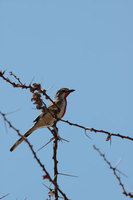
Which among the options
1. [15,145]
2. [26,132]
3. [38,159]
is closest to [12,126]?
[38,159]

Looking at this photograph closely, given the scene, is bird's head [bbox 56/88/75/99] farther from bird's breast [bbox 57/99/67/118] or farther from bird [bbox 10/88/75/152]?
bird's breast [bbox 57/99/67/118]

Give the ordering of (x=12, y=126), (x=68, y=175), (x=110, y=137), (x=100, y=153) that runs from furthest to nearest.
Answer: (x=110, y=137), (x=68, y=175), (x=100, y=153), (x=12, y=126)

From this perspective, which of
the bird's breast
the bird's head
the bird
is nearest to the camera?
the bird

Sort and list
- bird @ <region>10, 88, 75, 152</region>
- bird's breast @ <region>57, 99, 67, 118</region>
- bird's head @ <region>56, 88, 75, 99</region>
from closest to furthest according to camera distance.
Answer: bird @ <region>10, 88, 75, 152</region> → bird's breast @ <region>57, 99, 67, 118</region> → bird's head @ <region>56, 88, 75, 99</region>

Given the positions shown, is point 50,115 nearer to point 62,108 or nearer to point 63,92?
point 62,108

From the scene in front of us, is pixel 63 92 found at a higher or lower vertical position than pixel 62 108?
higher

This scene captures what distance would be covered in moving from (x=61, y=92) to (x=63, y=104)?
45cm

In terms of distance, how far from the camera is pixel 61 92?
20.7ft

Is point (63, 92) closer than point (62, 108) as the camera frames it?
No

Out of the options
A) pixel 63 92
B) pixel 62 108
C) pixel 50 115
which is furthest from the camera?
pixel 63 92

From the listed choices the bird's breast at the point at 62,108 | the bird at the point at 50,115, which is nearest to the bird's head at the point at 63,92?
the bird at the point at 50,115

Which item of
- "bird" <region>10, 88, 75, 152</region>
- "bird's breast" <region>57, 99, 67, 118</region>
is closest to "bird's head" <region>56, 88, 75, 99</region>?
"bird" <region>10, 88, 75, 152</region>

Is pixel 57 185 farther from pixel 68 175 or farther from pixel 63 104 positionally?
pixel 63 104

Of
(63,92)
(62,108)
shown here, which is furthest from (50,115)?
(63,92)
